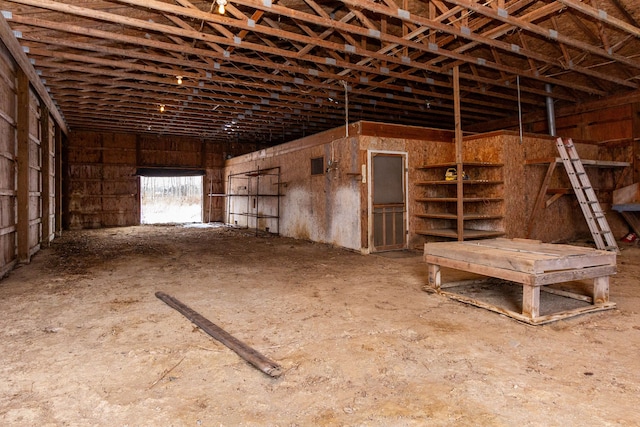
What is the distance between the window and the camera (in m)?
8.16

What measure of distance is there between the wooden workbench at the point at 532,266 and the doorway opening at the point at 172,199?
41.6ft

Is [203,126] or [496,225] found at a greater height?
[203,126]

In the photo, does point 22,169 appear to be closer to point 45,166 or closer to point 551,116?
point 45,166

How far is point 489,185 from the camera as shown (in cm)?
700

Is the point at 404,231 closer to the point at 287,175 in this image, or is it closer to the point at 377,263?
the point at 377,263

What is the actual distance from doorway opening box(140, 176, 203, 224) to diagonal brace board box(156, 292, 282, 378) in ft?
39.6

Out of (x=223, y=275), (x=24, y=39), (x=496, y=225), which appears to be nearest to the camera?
(x=223, y=275)

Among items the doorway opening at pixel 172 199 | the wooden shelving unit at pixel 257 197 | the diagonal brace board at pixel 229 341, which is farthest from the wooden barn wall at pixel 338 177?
the doorway opening at pixel 172 199

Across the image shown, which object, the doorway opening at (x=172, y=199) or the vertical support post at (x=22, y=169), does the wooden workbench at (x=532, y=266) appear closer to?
the vertical support post at (x=22, y=169)

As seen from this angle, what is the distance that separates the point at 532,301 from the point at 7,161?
6.44m

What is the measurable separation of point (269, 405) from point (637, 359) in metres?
2.19

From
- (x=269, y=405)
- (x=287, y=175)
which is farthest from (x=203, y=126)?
(x=269, y=405)

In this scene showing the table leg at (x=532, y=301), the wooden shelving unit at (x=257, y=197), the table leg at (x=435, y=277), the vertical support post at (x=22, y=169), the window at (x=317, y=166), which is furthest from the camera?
the wooden shelving unit at (x=257, y=197)

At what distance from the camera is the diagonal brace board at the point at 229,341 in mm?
2158
